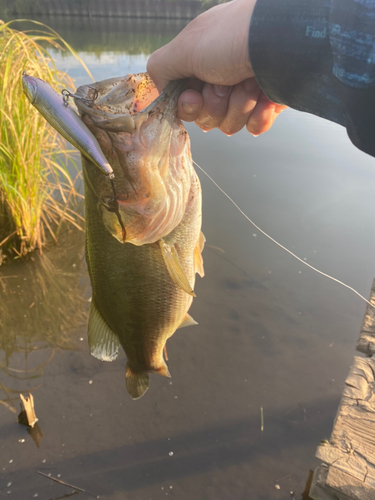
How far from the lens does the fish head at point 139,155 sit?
1019 millimetres

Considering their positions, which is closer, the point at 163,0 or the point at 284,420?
the point at 284,420

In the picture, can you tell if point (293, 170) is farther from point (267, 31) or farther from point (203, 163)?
point (267, 31)

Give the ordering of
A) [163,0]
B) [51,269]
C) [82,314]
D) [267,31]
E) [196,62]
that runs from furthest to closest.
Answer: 1. [163,0]
2. [51,269]
3. [82,314]
4. [196,62]
5. [267,31]

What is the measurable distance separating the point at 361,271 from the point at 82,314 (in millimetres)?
3379

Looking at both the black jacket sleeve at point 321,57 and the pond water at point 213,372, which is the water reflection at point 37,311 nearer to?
the pond water at point 213,372

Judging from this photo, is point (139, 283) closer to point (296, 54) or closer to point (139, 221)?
point (139, 221)

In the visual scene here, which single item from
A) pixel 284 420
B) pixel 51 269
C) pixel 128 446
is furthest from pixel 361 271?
pixel 51 269

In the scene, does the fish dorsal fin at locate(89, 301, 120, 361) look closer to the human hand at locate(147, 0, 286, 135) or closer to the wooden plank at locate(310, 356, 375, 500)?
the human hand at locate(147, 0, 286, 135)

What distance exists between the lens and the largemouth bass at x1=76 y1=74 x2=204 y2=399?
3.42 feet

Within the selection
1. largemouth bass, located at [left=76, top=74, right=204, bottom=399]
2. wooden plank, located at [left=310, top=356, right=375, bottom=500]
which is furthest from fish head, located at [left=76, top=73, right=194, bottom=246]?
wooden plank, located at [left=310, top=356, right=375, bottom=500]

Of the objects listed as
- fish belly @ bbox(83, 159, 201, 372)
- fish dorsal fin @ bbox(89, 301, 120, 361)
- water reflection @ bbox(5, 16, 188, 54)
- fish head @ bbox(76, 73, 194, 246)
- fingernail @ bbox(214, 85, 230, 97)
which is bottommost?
water reflection @ bbox(5, 16, 188, 54)

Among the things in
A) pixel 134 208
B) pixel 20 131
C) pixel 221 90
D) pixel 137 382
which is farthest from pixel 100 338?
pixel 20 131

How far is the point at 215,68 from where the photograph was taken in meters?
0.99

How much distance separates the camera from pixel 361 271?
432cm
